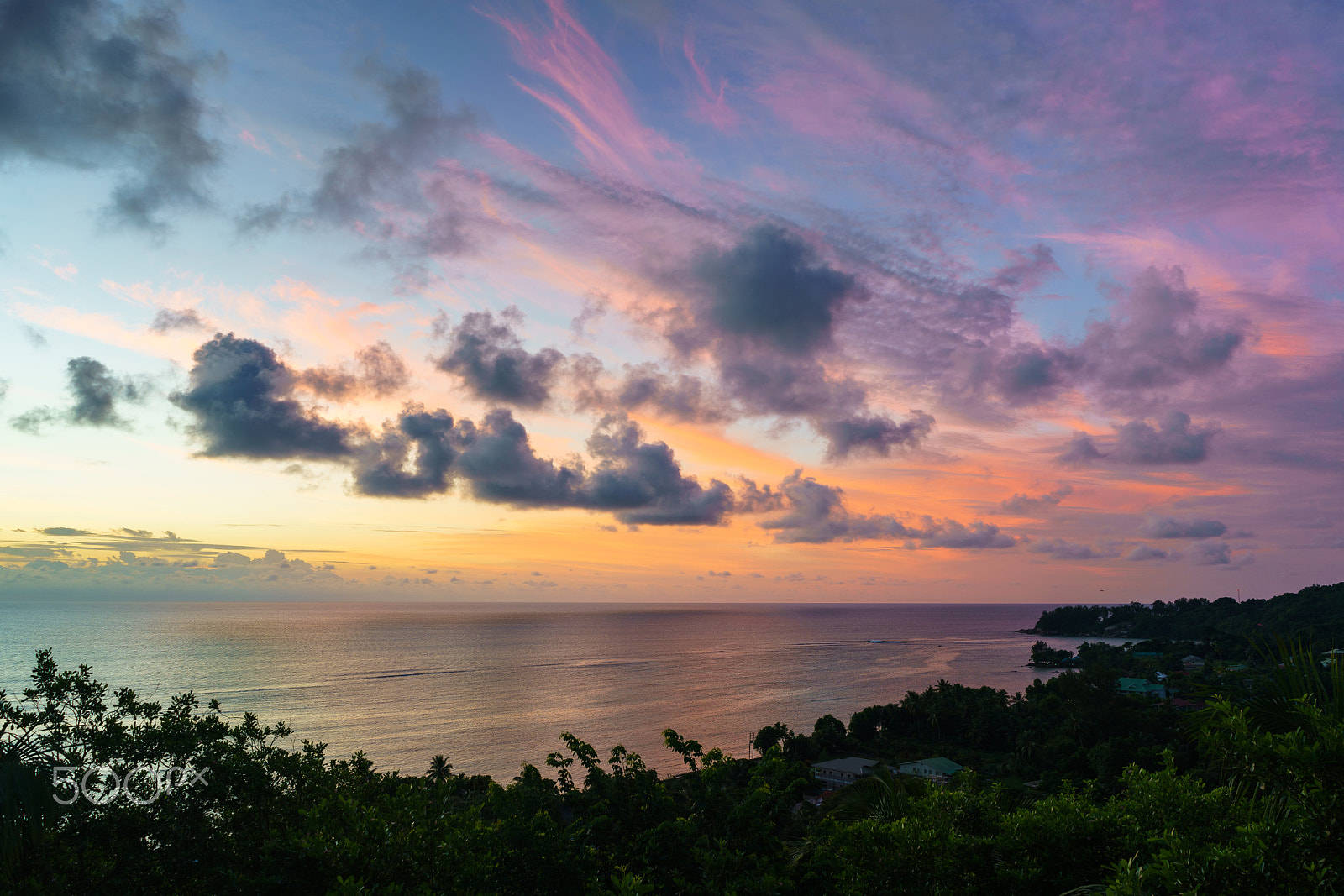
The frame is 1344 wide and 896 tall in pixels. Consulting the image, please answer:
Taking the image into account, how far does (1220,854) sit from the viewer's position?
5500 mm

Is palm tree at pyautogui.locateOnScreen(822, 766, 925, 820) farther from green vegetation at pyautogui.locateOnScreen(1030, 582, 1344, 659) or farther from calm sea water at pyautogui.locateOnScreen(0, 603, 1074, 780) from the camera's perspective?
green vegetation at pyautogui.locateOnScreen(1030, 582, 1344, 659)

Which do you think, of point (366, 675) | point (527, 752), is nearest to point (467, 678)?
point (366, 675)

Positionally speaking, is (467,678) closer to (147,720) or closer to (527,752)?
(527,752)

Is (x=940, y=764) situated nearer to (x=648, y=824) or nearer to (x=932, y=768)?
(x=932, y=768)

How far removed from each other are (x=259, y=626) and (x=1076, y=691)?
679 feet

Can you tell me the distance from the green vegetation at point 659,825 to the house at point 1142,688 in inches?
3207

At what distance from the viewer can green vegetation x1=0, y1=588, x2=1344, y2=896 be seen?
19.3 feet

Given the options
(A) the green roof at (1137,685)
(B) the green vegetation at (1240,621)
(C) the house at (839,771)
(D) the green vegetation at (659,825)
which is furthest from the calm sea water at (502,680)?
(D) the green vegetation at (659,825)

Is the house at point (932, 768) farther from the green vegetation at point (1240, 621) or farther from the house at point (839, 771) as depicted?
the green vegetation at point (1240, 621)

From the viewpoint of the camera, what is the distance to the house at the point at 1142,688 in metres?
78.7

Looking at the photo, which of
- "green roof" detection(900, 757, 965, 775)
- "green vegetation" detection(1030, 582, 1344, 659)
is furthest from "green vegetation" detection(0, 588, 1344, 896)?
"green vegetation" detection(1030, 582, 1344, 659)

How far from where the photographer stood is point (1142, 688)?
276 feet

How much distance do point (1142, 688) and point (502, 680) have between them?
84261 mm

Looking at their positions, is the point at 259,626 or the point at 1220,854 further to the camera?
the point at 259,626
